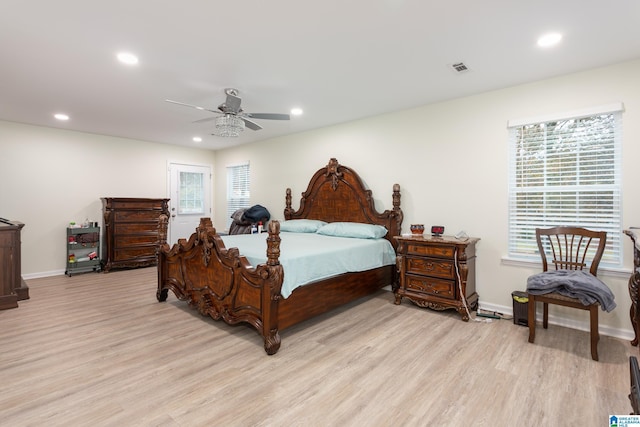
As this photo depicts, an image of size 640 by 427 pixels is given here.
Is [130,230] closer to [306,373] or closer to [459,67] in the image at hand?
[306,373]

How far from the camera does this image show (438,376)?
2.28 meters

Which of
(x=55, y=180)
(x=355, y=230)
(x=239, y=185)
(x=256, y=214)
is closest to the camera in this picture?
(x=355, y=230)

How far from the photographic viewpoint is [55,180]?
541 cm

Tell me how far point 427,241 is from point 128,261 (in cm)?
529

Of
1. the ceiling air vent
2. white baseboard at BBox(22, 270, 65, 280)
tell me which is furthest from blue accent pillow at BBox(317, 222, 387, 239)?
white baseboard at BBox(22, 270, 65, 280)

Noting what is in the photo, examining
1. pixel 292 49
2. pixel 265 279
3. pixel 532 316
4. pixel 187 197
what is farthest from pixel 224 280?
pixel 187 197

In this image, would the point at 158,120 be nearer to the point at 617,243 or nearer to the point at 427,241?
the point at 427,241

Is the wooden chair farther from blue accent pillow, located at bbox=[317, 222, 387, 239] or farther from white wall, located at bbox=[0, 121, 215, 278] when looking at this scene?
white wall, located at bbox=[0, 121, 215, 278]

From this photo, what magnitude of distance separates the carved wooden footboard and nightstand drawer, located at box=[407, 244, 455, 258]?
5.96ft

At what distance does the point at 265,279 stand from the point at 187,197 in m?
5.26

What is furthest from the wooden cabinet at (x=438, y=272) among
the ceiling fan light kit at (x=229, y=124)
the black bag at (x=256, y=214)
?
the black bag at (x=256, y=214)

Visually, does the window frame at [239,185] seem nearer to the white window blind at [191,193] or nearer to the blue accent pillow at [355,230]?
the white window blind at [191,193]

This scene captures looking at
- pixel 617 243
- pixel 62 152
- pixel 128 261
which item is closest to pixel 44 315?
pixel 128 261

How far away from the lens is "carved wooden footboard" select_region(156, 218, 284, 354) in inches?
103
